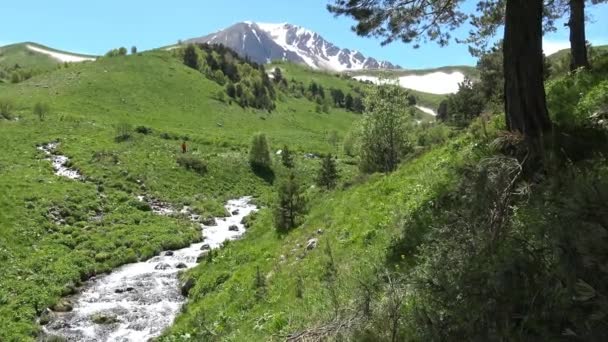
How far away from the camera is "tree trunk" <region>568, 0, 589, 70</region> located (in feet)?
57.4

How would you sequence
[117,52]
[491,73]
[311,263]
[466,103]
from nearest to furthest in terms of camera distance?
1. [311,263]
2. [491,73]
3. [466,103]
4. [117,52]

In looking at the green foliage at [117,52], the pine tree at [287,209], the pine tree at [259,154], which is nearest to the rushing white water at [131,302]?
the pine tree at [287,209]

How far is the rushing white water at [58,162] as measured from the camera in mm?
47534

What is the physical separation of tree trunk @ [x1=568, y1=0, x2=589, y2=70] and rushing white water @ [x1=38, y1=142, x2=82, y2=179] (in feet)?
138

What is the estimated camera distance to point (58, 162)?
168 feet

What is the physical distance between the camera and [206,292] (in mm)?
22531

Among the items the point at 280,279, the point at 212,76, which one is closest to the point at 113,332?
the point at 280,279

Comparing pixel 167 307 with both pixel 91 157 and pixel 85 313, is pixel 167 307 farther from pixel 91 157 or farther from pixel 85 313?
pixel 91 157

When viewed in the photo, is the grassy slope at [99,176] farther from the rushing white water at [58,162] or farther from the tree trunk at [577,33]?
the tree trunk at [577,33]

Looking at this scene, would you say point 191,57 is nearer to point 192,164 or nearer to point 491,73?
point 192,164

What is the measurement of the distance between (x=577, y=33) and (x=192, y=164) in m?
46.4

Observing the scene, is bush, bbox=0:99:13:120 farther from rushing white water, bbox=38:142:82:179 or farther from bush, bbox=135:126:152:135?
bush, bbox=135:126:152:135

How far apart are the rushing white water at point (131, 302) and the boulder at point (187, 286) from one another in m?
0.26

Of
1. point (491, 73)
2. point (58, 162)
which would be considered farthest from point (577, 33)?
point (58, 162)
